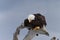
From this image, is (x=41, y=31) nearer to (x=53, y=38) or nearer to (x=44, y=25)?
(x=44, y=25)

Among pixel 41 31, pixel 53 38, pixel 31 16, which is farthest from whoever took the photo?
pixel 53 38

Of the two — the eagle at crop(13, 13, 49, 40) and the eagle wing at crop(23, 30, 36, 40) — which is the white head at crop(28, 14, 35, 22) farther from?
the eagle wing at crop(23, 30, 36, 40)

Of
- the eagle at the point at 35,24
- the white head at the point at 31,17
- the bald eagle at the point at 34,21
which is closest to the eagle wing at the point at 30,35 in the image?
the eagle at the point at 35,24

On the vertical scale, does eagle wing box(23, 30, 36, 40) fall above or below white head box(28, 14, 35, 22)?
below

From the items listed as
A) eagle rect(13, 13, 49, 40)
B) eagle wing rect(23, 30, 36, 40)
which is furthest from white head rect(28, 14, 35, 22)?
eagle wing rect(23, 30, 36, 40)

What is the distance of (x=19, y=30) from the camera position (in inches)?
235

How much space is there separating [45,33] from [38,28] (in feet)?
1.78

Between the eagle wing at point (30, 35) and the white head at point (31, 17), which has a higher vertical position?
the white head at point (31, 17)

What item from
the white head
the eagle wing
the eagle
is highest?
the white head

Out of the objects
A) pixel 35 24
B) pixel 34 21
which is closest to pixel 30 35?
pixel 35 24

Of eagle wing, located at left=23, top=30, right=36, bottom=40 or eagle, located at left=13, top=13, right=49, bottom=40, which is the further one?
eagle wing, located at left=23, top=30, right=36, bottom=40

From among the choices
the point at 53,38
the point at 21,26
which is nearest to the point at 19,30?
the point at 21,26

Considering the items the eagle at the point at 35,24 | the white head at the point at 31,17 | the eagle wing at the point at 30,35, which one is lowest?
the eagle wing at the point at 30,35

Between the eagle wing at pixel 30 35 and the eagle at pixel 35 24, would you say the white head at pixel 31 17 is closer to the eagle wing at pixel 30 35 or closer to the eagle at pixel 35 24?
the eagle at pixel 35 24
